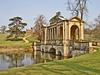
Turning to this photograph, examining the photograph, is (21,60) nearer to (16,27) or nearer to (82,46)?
(82,46)

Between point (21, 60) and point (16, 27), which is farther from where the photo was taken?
point (16, 27)

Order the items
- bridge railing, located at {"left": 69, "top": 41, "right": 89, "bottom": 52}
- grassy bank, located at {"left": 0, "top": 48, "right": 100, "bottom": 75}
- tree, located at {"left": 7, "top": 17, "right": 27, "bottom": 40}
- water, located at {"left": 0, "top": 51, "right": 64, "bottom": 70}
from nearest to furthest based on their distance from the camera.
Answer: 1. grassy bank, located at {"left": 0, "top": 48, "right": 100, "bottom": 75}
2. bridge railing, located at {"left": 69, "top": 41, "right": 89, "bottom": 52}
3. water, located at {"left": 0, "top": 51, "right": 64, "bottom": 70}
4. tree, located at {"left": 7, "top": 17, "right": 27, "bottom": 40}

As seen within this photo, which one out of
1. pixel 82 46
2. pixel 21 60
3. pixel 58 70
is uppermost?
pixel 82 46

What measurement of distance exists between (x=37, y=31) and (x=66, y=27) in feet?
74.6

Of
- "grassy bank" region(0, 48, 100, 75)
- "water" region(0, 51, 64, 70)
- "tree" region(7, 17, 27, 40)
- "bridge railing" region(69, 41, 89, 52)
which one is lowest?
"water" region(0, 51, 64, 70)

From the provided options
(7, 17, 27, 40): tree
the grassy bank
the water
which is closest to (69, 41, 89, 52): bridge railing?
the water

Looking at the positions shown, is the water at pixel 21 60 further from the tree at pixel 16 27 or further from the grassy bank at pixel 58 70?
the tree at pixel 16 27

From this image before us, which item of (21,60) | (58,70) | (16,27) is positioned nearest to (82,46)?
(58,70)

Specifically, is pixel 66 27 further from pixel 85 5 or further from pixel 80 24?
pixel 85 5

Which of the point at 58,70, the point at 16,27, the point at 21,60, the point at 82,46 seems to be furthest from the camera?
the point at 16,27

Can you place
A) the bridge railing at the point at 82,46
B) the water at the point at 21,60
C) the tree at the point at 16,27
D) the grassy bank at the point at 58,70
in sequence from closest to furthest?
the grassy bank at the point at 58,70, the bridge railing at the point at 82,46, the water at the point at 21,60, the tree at the point at 16,27

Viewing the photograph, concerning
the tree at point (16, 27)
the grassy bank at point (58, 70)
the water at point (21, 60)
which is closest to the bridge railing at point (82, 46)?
Result: the water at point (21, 60)

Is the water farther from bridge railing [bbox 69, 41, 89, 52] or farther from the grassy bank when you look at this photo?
the grassy bank

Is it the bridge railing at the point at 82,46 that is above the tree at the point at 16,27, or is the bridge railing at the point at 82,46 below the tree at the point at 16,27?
below
